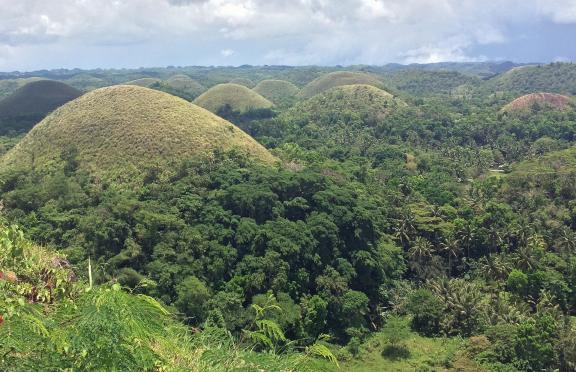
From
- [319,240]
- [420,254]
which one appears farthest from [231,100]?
[319,240]

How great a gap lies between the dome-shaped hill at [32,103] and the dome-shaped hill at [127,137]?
37.0m

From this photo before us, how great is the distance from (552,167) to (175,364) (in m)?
70.0

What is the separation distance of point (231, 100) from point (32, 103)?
52539mm

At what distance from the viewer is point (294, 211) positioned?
1839 inches

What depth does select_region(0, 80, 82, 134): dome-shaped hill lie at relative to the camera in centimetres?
9806

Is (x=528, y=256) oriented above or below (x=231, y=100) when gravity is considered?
below

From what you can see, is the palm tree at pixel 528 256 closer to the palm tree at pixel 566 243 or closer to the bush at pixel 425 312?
the palm tree at pixel 566 243

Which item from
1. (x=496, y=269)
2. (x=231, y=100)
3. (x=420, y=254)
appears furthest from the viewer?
(x=231, y=100)

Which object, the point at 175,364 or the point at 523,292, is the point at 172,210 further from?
the point at 175,364

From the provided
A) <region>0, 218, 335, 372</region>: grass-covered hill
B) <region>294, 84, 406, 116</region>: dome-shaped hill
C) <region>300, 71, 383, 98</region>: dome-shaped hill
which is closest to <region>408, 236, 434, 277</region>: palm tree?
<region>0, 218, 335, 372</region>: grass-covered hill

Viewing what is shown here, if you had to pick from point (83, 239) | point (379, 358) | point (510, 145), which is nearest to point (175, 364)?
point (379, 358)

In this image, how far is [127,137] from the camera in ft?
188

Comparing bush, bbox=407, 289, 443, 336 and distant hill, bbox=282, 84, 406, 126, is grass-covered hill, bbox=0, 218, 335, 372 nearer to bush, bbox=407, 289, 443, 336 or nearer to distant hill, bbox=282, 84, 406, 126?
bush, bbox=407, 289, 443, 336

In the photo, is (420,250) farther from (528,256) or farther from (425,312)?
(528,256)
